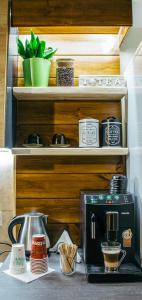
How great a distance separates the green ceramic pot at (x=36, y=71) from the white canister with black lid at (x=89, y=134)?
302 millimetres

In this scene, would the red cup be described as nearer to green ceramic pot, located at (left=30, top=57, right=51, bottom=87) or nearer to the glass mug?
the glass mug

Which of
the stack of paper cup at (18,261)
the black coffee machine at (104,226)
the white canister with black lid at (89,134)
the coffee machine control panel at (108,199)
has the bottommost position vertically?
the stack of paper cup at (18,261)

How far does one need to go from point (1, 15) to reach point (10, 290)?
1.26 meters

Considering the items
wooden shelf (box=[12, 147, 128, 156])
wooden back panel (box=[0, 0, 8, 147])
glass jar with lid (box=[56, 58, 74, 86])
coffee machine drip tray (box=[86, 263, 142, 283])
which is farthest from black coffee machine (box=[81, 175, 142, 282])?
glass jar with lid (box=[56, 58, 74, 86])

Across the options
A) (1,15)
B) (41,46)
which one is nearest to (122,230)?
(41,46)

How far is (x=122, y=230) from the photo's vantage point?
5.08 ft

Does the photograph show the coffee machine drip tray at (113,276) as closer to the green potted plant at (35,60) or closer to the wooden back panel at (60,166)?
the wooden back panel at (60,166)

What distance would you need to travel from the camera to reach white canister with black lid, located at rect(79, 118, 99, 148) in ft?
5.80

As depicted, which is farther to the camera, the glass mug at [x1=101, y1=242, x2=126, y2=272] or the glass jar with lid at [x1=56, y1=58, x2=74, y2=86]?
the glass jar with lid at [x1=56, y1=58, x2=74, y2=86]

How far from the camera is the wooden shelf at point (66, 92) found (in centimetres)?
175

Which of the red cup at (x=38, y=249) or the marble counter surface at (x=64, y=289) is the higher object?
the red cup at (x=38, y=249)

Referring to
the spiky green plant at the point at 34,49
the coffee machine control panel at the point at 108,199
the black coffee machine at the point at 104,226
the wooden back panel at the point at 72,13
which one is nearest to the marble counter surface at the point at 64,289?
the black coffee machine at the point at 104,226

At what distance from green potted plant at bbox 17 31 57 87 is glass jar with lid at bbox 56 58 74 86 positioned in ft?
0.20

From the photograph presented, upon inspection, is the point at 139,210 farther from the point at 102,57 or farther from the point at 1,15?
the point at 1,15
